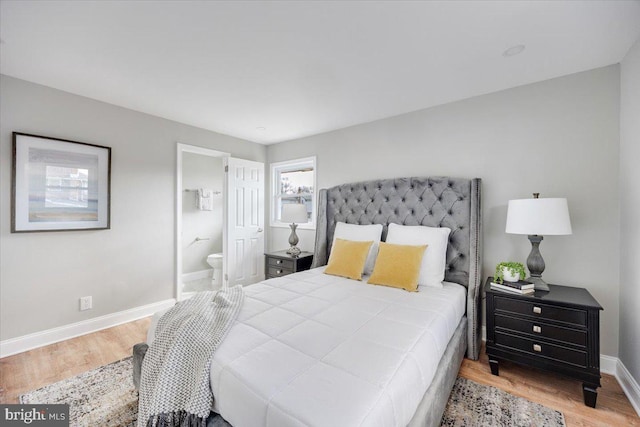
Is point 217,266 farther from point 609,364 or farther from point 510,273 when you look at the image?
point 609,364

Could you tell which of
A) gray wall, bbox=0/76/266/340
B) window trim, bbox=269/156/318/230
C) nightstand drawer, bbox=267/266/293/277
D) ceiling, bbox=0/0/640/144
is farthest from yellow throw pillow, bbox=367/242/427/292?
gray wall, bbox=0/76/266/340

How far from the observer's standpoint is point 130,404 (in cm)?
178

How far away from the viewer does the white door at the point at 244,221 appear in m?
3.93

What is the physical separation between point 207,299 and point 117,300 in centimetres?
194

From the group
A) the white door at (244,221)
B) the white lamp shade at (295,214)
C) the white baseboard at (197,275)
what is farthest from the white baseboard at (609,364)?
the white baseboard at (197,275)

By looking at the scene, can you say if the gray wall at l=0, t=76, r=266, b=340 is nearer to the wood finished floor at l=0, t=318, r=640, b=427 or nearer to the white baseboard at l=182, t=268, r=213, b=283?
the wood finished floor at l=0, t=318, r=640, b=427

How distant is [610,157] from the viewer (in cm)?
213

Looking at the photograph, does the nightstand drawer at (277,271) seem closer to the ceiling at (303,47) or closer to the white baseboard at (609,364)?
the ceiling at (303,47)

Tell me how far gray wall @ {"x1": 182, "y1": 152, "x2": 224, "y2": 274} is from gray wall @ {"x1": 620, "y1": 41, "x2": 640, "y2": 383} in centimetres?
488

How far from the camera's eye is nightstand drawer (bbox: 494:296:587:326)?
184 cm

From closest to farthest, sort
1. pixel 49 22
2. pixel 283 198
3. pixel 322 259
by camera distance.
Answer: pixel 49 22 → pixel 322 259 → pixel 283 198

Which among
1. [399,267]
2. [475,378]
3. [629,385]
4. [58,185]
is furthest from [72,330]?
[629,385]

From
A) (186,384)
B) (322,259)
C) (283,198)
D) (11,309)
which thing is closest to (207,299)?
(186,384)

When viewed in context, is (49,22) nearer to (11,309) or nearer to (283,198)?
(11,309)
